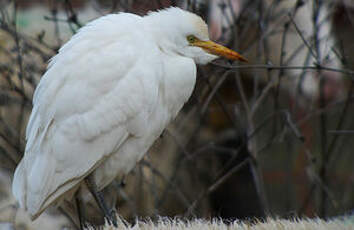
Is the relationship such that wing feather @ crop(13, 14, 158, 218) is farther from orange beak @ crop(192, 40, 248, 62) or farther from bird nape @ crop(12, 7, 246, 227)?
orange beak @ crop(192, 40, 248, 62)

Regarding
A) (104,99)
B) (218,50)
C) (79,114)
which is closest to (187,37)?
(218,50)

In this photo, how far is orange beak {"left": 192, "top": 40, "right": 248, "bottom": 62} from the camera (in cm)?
296

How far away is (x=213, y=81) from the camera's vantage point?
465 cm

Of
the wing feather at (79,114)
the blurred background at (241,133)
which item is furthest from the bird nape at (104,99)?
the blurred background at (241,133)

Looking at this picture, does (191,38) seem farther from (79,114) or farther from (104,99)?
(79,114)

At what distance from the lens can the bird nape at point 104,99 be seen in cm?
281

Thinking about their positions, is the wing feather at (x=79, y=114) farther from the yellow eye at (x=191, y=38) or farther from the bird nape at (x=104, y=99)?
the yellow eye at (x=191, y=38)

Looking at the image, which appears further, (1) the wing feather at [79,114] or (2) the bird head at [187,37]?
(2) the bird head at [187,37]

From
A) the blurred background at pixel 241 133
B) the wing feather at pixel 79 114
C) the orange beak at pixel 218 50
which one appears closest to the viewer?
the wing feather at pixel 79 114

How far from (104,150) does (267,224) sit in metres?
0.84

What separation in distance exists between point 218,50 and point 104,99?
596 mm

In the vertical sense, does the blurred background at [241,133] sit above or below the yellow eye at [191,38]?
below

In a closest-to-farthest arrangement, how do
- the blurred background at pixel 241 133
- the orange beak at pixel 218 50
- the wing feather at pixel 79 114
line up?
the wing feather at pixel 79 114 → the orange beak at pixel 218 50 → the blurred background at pixel 241 133

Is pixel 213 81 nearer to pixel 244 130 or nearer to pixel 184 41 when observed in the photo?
pixel 244 130
